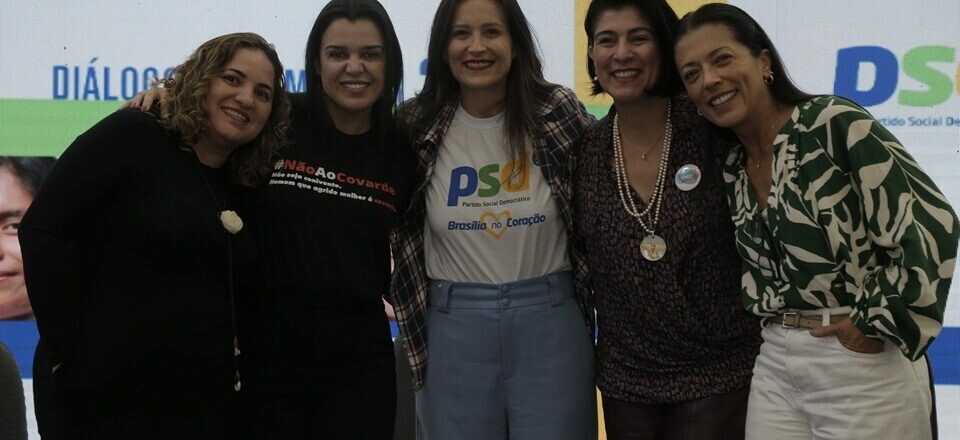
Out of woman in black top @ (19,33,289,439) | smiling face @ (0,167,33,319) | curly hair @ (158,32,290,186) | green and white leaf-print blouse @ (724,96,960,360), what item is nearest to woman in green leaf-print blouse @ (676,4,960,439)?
green and white leaf-print blouse @ (724,96,960,360)

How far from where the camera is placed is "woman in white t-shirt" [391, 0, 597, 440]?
221 centimetres

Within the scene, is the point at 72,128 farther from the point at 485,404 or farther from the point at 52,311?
the point at 485,404

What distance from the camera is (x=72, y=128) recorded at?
11.1ft

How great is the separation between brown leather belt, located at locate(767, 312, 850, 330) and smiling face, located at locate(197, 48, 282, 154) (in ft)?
4.13

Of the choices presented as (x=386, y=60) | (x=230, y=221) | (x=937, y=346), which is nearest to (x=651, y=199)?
(x=386, y=60)

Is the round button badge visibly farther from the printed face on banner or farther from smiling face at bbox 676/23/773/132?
the printed face on banner

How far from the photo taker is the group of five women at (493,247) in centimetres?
178

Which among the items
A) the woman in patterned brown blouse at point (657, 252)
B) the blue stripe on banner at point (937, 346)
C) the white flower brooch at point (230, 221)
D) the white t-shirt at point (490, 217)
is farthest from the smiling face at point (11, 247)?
the woman in patterned brown blouse at point (657, 252)

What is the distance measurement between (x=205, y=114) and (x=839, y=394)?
4.83 ft

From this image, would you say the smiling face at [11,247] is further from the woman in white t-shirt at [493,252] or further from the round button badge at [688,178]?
the round button badge at [688,178]

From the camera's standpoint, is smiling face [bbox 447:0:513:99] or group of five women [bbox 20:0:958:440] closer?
group of five women [bbox 20:0:958:440]

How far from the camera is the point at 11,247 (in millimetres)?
→ 3338

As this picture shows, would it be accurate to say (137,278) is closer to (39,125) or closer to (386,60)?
(386,60)

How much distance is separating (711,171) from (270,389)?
3.86 feet
